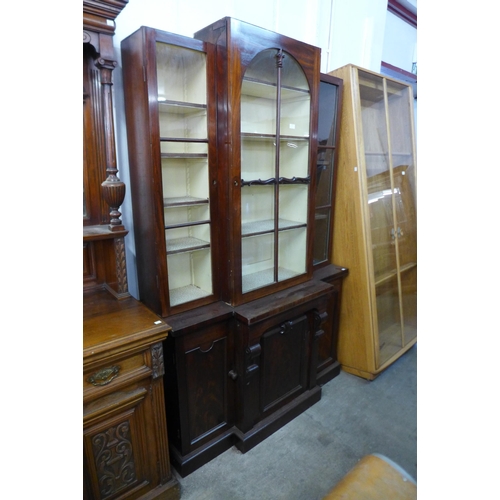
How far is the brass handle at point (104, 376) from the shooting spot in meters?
1.26

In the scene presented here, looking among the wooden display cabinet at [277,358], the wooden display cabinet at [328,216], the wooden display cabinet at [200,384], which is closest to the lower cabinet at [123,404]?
the wooden display cabinet at [200,384]

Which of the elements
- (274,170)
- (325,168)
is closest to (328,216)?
(325,168)

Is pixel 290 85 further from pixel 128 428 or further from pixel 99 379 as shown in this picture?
pixel 128 428

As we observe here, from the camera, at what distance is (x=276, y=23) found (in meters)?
2.21

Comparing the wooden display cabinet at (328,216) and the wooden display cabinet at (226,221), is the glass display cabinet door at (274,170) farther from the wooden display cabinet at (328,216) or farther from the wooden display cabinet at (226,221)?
the wooden display cabinet at (328,216)

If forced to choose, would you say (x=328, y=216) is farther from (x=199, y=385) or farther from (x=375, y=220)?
(x=199, y=385)

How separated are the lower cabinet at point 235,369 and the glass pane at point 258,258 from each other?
5.8 inches

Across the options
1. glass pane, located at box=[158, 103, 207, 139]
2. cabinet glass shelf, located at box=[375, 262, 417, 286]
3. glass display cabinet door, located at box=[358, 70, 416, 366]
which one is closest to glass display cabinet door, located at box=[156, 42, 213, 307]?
glass pane, located at box=[158, 103, 207, 139]

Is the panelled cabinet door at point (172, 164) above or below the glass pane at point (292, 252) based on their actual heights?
above
